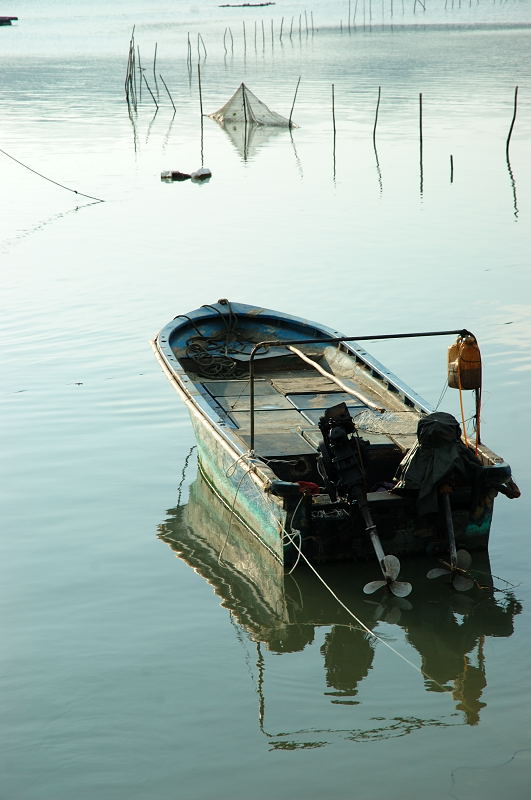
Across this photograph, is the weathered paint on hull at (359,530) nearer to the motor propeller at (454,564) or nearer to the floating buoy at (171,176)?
the motor propeller at (454,564)

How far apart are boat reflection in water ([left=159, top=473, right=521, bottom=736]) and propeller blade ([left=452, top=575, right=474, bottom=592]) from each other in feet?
0.17

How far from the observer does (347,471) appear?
6.95m

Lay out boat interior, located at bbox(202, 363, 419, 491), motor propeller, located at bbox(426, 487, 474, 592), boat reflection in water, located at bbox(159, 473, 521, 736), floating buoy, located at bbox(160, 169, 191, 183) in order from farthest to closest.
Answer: floating buoy, located at bbox(160, 169, 191, 183) → boat interior, located at bbox(202, 363, 419, 491) → motor propeller, located at bbox(426, 487, 474, 592) → boat reflection in water, located at bbox(159, 473, 521, 736)

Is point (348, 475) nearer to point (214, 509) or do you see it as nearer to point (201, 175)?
point (214, 509)

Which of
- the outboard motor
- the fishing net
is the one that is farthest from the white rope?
the fishing net

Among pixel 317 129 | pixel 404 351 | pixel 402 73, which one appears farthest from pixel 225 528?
pixel 402 73

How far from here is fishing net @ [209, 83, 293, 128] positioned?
33344mm

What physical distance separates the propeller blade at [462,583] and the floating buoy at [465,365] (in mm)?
1384

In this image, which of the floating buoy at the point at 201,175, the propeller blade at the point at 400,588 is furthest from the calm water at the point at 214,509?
the floating buoy at the point at 201,175

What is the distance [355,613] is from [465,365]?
1.98 metres

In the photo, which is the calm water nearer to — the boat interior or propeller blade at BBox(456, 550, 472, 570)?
propeller blade at BBox(456, 550, 472, 570)

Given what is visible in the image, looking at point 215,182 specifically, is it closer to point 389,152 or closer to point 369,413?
point 389,152

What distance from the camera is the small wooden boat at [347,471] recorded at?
22.7 ft

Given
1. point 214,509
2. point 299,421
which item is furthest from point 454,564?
point 214,509
